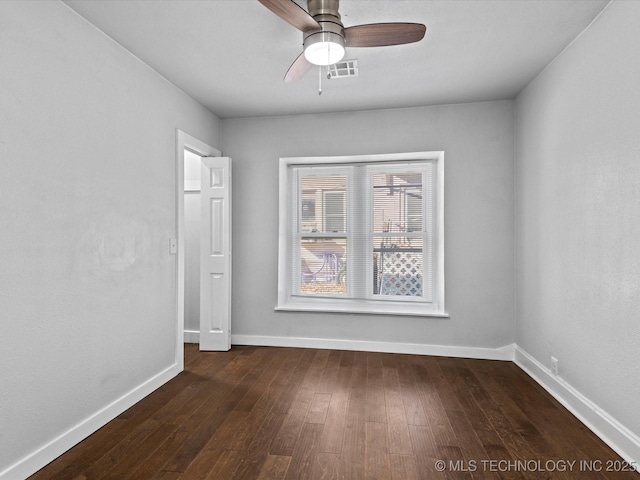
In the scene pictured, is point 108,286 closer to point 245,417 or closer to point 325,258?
point 245,417

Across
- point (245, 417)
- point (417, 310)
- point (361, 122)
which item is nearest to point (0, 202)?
point (245, 417)

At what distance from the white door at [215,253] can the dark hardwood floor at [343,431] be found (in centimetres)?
64

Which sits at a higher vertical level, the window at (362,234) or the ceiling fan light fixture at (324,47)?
the ceiling fan light fixture at (324,47)

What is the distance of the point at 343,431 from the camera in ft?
7.67

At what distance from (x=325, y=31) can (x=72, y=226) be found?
1.88 m

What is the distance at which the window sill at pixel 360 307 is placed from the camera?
13.1 ft

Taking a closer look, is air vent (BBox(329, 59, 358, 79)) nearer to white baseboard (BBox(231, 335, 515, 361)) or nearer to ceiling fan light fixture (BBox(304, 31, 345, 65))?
ceiling fan light fixture (BBox(304, 31, 345, 65))

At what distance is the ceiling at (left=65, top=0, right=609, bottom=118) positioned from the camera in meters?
2.24

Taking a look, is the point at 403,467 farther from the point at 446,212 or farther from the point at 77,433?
the point at 446,212

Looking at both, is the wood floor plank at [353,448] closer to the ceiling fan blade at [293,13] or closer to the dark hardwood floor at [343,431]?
the dark hardwood floor at [343,431]

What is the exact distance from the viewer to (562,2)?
218cm

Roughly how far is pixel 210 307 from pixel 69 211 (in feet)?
6.92

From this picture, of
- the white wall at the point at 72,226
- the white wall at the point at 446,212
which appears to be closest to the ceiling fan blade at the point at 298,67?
the white wall at the point at 72,226

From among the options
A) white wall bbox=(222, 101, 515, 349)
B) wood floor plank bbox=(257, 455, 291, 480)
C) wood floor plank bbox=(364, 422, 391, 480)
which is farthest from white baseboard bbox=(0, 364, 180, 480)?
wood floor plank bbox=(364, 422, 391, 480)
